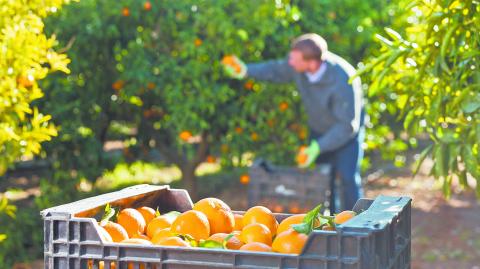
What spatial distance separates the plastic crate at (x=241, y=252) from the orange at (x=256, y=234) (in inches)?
8.4

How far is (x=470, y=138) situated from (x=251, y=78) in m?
3.51

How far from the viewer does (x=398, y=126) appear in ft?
25.6

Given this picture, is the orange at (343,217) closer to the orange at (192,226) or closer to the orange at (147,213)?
the orange at (192,226)

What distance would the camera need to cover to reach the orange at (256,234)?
7.99ft

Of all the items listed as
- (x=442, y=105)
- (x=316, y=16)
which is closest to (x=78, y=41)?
(x=316, y=16)

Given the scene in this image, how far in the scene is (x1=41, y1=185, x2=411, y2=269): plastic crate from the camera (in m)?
2.14

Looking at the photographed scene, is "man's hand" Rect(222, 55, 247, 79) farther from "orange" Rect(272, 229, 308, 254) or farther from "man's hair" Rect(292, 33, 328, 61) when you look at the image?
"orange" Rect(272, 229, 308, 254)

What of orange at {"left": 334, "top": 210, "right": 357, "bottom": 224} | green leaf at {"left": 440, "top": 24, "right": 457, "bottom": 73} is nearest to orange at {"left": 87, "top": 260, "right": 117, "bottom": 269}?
orange at {"left": 334, "top": 210, "right": 357, "bottom": 224}

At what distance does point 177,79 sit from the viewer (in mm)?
6184

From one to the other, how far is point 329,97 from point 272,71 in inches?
18.6

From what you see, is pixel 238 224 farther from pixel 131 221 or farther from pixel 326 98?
pixel 326 98

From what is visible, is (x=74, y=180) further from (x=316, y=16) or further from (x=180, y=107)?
(x=316, y=16)

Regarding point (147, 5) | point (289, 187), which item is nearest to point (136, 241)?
point (289, 187)

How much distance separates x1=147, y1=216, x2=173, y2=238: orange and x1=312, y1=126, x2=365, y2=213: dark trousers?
3.29m
